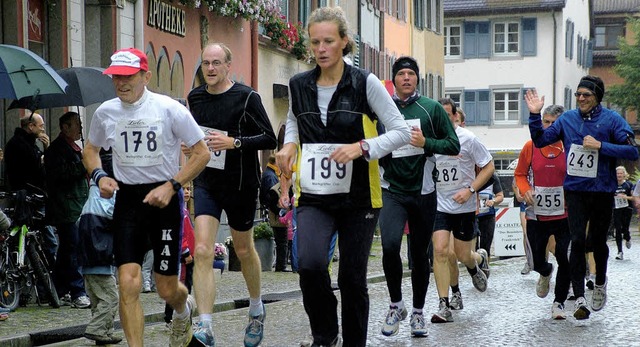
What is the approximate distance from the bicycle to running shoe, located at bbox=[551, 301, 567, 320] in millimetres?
4602

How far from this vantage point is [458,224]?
12414 millimetres

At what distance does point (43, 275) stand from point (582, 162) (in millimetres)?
5104

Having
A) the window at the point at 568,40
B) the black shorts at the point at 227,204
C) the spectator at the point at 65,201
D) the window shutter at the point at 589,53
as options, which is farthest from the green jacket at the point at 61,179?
the window shutter at the point at 589,53

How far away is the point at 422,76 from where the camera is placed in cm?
4753

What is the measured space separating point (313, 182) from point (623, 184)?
23218mm

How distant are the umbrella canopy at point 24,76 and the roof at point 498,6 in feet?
166

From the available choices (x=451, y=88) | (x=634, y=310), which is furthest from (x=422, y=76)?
(x=634, y=310)

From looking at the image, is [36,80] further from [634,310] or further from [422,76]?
[422,76]

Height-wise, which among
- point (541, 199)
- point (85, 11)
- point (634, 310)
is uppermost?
point (85, 11)

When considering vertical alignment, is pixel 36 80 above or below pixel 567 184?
above

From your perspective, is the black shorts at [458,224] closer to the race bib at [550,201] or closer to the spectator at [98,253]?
the race bib at [550,201]

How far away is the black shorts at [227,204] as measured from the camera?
9539mm

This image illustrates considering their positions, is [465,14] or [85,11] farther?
[465,14]

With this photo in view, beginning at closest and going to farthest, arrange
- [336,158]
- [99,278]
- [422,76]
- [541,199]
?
[336,158]
[99,278]
[541,199]
[422,76]
